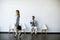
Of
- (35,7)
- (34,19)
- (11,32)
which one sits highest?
(35,7)

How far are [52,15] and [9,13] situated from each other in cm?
276

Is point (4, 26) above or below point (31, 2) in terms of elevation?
below

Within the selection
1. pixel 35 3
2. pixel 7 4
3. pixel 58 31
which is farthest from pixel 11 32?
pixel 58 31

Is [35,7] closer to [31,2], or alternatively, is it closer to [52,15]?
[31,2]

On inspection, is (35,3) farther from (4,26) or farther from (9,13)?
(4,26)

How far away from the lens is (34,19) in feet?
27.9

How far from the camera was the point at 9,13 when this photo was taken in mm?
8836

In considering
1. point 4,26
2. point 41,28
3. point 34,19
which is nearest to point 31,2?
point 34,19

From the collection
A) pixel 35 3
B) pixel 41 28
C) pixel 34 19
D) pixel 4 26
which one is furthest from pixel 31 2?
pixel 4 26

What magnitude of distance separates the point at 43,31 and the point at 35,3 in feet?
6.08

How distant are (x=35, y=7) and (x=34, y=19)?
2.71 ft

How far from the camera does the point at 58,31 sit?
8906 millimetres

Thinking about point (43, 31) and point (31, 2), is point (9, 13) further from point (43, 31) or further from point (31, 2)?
point (43, 31)

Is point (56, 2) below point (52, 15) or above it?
above
